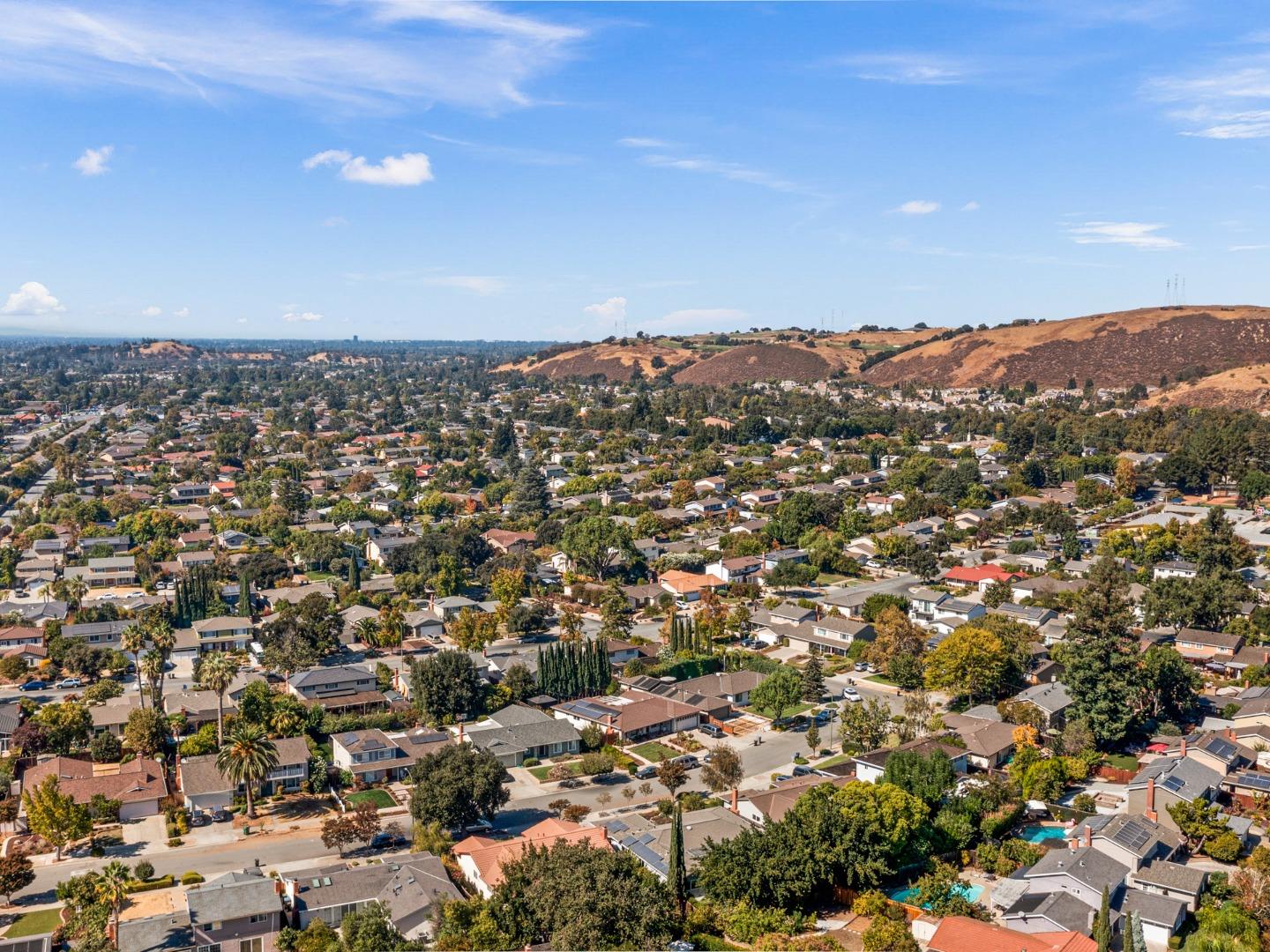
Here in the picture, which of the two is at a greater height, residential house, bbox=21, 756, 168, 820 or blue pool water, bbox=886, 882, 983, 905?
residential house, bbox=21, 756, 168, 820

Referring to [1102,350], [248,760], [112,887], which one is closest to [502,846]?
[248,760]

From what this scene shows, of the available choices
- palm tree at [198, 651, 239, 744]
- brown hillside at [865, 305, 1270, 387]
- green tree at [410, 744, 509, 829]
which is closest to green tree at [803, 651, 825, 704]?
green tree at [410, 744, 509, 829]

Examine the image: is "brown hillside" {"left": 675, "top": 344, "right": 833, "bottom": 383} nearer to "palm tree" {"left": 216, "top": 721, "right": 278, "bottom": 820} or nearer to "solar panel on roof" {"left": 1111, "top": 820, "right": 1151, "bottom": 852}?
"palm tree" {"left": 216, "top": 721, "right": 278, "bottom": 820}

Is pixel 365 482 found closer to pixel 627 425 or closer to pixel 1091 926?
pixel 627 425

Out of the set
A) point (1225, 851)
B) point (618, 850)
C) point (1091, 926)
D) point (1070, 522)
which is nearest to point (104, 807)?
point (618, 850)

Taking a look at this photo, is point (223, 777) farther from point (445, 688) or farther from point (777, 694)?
point (777, 694)
